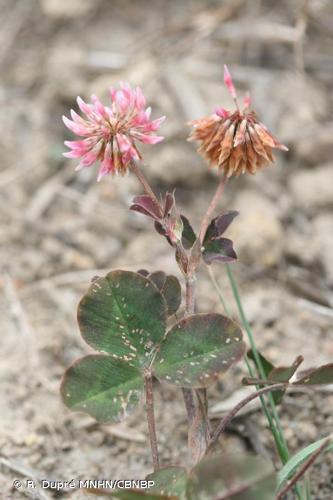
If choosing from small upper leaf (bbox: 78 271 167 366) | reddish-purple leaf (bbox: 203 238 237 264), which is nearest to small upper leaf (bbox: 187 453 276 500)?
small upper leaf (bbox: 78 271 167 366)

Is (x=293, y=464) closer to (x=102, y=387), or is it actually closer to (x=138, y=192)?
(x=102, y=387)

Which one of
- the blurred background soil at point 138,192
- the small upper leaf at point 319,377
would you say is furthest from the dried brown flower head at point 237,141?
the blurred background soil at point 138,192

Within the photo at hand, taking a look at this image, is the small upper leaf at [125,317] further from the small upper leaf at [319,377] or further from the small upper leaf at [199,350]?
the small upper leaf at [319,377]

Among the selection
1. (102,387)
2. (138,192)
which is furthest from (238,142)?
(138,192)

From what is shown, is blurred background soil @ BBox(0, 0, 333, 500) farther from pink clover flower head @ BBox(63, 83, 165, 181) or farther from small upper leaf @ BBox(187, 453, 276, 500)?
pink clover flower head @ BBox(63, 83, 165, 181)

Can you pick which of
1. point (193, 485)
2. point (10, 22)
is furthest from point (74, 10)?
point (193, 485)
